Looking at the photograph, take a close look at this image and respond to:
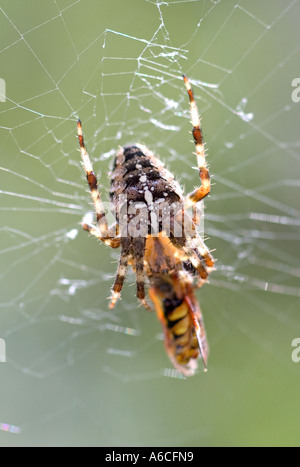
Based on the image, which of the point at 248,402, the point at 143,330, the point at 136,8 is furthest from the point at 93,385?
the point at 136,8

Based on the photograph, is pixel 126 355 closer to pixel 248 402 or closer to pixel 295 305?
pixel 248 402

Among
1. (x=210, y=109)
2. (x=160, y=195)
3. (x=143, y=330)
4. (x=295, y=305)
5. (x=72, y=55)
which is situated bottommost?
(x=160, y=195)

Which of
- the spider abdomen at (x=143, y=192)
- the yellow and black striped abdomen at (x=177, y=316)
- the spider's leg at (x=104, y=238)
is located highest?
the spider abdomen at (x=143, y=192)

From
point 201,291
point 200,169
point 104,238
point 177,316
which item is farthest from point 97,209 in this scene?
point 201,291

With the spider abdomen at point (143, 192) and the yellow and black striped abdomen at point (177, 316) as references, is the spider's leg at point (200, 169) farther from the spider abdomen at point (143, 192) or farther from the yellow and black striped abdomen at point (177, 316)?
the yellow and black striped abdomen at point (177, 316)

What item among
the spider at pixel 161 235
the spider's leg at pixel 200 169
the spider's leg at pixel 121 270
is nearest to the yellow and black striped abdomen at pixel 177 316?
the spider at pixel 161 235

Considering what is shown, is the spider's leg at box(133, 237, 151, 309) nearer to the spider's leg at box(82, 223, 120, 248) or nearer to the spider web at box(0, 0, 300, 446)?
the spider's leg at box(82, 223, 120, 248)

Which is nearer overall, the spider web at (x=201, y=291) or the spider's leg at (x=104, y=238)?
the spider's leg at (x=104, y=238)
